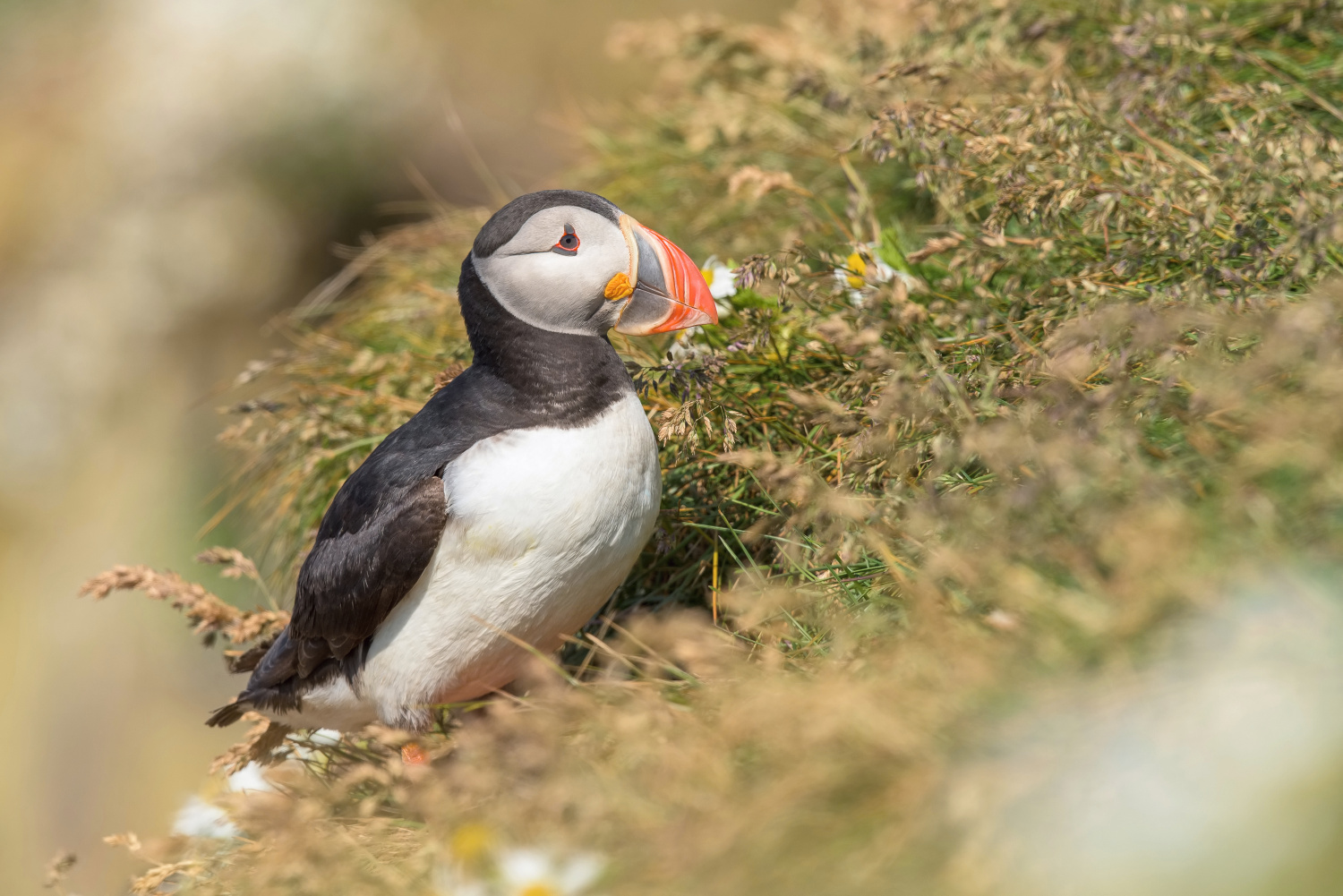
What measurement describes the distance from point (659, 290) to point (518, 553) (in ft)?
2.62

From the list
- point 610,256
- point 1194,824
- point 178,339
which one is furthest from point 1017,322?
point 178,339

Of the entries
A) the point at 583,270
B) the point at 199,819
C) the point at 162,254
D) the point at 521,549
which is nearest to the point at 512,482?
the point at 521,549

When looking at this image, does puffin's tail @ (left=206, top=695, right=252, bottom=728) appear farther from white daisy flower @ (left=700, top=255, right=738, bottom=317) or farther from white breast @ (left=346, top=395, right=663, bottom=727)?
white daisy flower @ (left=700, top=255, right=738, bottom=317)

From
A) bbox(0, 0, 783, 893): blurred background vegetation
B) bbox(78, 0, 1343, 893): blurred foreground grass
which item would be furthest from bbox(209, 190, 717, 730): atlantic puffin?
bbox(0, 0, 783, 893): blurred background vegetation

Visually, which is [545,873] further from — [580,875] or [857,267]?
[857,267]

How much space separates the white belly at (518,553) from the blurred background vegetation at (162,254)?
629cm

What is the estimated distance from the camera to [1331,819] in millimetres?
1486

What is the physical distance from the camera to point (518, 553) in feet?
9.09

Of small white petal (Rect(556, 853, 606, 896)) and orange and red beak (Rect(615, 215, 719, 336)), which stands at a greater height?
orange and red beak (Rect(615, 215, 719, 336))

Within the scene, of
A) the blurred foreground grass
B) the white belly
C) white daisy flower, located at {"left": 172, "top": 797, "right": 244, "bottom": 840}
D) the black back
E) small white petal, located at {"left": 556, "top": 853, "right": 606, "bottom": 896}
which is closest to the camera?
the blurred foreground grass

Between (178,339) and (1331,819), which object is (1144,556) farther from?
(178,339)

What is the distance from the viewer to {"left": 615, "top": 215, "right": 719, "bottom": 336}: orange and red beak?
2.95 metres

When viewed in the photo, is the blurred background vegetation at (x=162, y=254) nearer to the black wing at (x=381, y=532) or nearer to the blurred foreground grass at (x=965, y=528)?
Result: the blurred foreground grass at (x=965, y=528)

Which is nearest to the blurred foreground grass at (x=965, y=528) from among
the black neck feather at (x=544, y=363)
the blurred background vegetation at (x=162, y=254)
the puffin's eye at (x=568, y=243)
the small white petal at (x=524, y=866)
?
the small white petal at (x=524, y=866)
